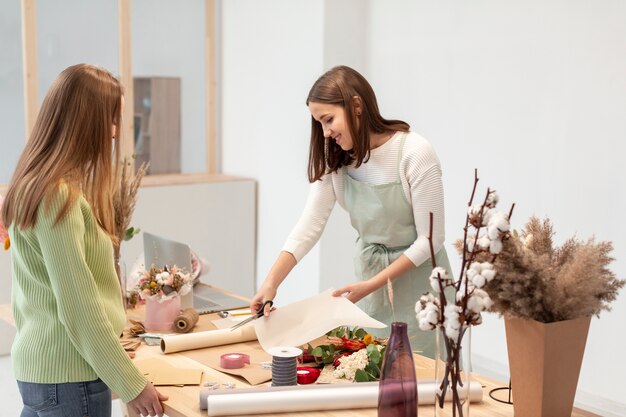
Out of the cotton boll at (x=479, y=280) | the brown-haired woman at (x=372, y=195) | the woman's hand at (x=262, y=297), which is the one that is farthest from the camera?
the brown-haired woman at (x=372, y=195)

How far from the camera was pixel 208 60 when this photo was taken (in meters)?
5.94

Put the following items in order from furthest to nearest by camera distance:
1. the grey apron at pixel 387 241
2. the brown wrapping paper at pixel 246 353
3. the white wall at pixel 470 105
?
1. the white wall at pixel 470 105
2. the grey apron at pixel 387 241
3. the brown wrapping paper at pixel 246 353

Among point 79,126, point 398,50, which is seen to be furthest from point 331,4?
point 79,126

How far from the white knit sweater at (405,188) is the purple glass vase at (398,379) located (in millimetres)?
949

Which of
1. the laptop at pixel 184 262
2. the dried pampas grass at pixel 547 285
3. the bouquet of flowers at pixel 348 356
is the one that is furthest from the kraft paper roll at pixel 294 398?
the laptop at pixel 184 262

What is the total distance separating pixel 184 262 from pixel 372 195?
2.32 feet

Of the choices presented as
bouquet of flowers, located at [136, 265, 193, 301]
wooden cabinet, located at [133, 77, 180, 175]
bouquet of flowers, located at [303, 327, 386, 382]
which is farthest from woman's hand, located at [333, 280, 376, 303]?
wooden cabinet, located at [133, 77, 180, 175]

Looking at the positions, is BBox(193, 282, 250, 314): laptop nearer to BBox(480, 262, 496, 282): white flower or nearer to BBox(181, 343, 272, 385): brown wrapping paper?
BBox(181, 343, 272, 385): brown wrapping paper

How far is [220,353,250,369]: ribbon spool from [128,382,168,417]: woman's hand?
33 cm

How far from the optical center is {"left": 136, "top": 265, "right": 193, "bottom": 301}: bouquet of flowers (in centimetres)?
269

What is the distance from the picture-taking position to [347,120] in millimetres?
2680

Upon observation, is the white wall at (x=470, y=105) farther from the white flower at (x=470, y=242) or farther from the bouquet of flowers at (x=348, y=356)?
the white flower at (x=470, y=242)

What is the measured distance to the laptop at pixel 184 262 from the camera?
2.94m

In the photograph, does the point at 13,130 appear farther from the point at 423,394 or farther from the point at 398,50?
the point at 423,394
